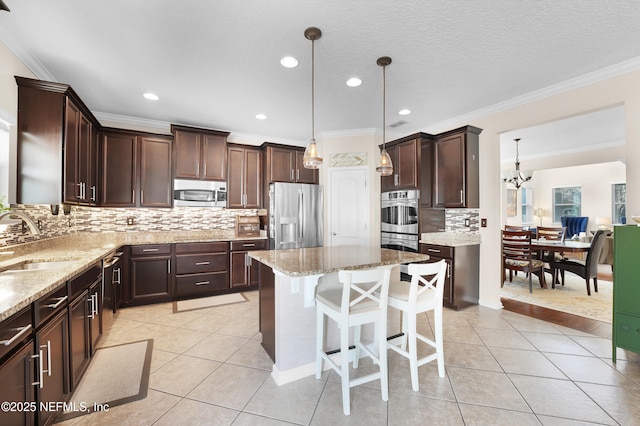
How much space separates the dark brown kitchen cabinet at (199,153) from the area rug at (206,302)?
1.82 meters

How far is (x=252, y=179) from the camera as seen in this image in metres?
4.68

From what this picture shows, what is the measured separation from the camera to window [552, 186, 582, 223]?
805 centimetres

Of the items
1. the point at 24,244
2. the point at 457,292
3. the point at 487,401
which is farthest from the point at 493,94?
the point at 24,244

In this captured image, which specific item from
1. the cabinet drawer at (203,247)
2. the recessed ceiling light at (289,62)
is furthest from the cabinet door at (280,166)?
the recessed ceiling light at (289,62)

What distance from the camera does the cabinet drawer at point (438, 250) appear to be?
11.8 ft

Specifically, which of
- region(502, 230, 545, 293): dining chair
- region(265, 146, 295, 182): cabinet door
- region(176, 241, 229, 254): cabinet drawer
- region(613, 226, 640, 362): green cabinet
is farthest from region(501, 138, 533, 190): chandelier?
region(176, 241, 229, 254): cabinet drawer

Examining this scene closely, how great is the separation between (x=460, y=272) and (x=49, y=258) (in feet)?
14.0

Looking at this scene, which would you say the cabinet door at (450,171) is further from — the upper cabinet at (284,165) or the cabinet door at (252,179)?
the cabinet door at (252,179)

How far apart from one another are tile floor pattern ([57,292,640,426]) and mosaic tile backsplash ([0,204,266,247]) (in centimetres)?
140

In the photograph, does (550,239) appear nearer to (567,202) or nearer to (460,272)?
(460,272)

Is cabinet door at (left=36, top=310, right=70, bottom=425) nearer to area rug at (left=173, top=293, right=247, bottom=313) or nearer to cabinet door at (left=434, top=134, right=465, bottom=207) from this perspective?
area rug at (left=173, top=293, right=247, bottom=313)

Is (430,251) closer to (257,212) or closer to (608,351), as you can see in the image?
(608,351)

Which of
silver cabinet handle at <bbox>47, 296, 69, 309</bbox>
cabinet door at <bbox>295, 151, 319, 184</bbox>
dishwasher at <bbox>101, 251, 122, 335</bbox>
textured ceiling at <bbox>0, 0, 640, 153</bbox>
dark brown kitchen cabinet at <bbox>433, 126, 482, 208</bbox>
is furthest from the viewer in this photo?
cabinet door at <bbox>295, 151, 319, 184</bbox>

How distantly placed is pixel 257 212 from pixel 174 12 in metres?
3.33
